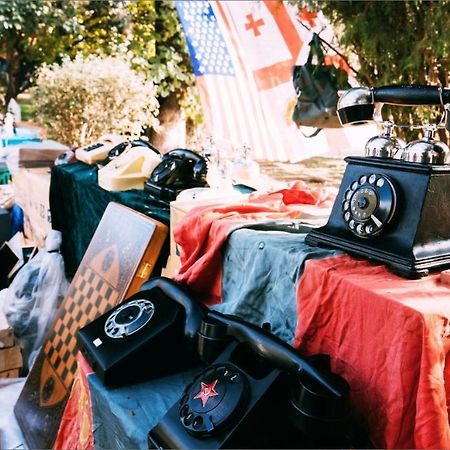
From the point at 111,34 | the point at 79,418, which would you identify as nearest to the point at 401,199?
the point at 79,418

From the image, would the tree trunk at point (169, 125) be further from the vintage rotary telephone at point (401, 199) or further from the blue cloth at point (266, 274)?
the vintage rotary telephone at point (401, 199)

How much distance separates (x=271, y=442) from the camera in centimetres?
89

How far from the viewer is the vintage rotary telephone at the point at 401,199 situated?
1.06 meters

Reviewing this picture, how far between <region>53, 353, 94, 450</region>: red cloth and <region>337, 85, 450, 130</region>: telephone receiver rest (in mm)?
901

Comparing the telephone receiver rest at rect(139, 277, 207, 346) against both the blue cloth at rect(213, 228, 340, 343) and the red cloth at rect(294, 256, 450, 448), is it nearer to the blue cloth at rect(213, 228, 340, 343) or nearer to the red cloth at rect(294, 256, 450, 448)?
the blue cloth at rect(213, 228, 340, 343)

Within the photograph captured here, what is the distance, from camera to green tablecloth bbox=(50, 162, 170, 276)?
95.1 inches

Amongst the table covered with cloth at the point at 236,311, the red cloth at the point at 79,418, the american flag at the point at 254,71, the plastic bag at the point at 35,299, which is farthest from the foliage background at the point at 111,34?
the table covered with cloth at the point at 236,311

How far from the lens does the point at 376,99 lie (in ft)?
3.91

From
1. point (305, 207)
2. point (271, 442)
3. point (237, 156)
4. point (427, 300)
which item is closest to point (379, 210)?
point (427, 300)

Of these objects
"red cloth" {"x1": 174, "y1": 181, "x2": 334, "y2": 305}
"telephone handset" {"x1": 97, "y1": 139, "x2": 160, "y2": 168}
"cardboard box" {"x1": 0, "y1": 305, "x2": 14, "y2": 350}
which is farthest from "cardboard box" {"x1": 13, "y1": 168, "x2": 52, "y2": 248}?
"red cloth" {"x1": 174, "y1": 181, "x2": 334, "y2": 305}

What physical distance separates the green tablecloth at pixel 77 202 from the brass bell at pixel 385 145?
46.6 inches

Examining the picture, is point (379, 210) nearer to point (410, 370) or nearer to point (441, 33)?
point (410, 370)

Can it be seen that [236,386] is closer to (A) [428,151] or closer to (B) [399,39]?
(A) [428,151]

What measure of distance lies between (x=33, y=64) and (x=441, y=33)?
7.05 metres
